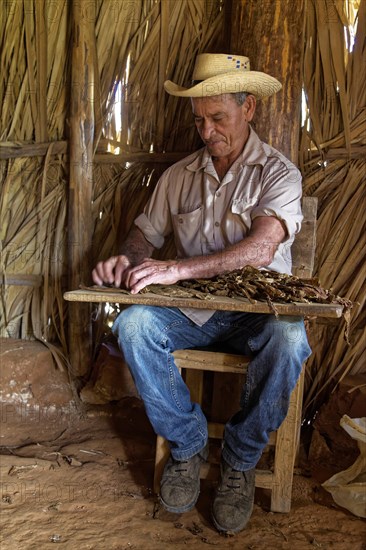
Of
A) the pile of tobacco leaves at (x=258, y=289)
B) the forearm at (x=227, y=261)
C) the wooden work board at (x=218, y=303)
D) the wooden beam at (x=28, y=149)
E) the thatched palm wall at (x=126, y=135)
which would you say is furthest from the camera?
the wooden beam at (x=28, y=149)

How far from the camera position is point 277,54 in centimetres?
261

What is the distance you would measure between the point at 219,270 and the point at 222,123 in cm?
70

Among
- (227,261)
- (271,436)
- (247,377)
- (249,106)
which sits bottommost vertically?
(271,436)

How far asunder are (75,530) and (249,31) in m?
2.29

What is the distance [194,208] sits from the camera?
8.36 feet

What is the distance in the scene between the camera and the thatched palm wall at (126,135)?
108 inches

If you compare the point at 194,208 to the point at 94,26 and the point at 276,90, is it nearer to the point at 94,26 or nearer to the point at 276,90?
the point at 276,90

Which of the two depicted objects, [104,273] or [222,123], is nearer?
[104,273]

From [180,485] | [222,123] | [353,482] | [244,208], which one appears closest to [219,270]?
[244,208]

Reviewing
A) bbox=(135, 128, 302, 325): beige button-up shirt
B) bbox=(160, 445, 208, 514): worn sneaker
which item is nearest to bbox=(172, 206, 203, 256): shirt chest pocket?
bbox=(135, 128, 302, 325): beige button-up shirt

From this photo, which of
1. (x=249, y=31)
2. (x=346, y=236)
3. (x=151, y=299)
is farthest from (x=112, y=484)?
(x=249, y=31)

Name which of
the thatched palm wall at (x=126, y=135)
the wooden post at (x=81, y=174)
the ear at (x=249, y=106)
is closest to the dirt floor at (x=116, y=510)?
the wooden post at (x=81, y=174)

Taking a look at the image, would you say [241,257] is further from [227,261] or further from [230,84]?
[230,84]

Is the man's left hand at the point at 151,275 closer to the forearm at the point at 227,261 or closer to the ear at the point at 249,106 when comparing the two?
the forearm at the point at 227,261
